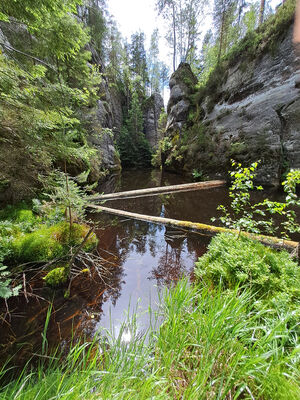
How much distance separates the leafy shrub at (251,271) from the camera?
166 centimetres

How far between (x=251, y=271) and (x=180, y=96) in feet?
56.4

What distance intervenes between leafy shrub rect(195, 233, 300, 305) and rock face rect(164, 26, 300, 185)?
320 inches

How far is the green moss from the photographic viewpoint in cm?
239

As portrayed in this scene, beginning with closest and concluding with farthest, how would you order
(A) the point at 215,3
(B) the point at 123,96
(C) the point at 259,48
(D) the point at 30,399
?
(D) the point at 30,399, (C) the point at 259,48, (A) the point at 215,3, (B) the point at 123,96

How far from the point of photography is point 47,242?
2.88m

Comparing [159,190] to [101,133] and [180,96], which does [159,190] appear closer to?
[101,133]

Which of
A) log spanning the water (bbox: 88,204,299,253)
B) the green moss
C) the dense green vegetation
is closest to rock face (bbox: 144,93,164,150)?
the dense green vegetation

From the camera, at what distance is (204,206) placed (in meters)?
6.14

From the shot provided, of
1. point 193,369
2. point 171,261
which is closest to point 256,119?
point 171,261

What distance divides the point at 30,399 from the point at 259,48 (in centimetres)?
1544

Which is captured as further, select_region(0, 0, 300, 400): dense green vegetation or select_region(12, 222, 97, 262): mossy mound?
select_region(12, 222, 97, 262): mossy mound

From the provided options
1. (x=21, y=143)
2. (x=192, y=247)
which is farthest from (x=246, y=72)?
(x=21, y=143)

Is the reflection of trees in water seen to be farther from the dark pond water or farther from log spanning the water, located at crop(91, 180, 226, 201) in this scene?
log spanning the water, located at crop(91, 180, 226, 201)

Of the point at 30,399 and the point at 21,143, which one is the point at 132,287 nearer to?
the point at 30,399
